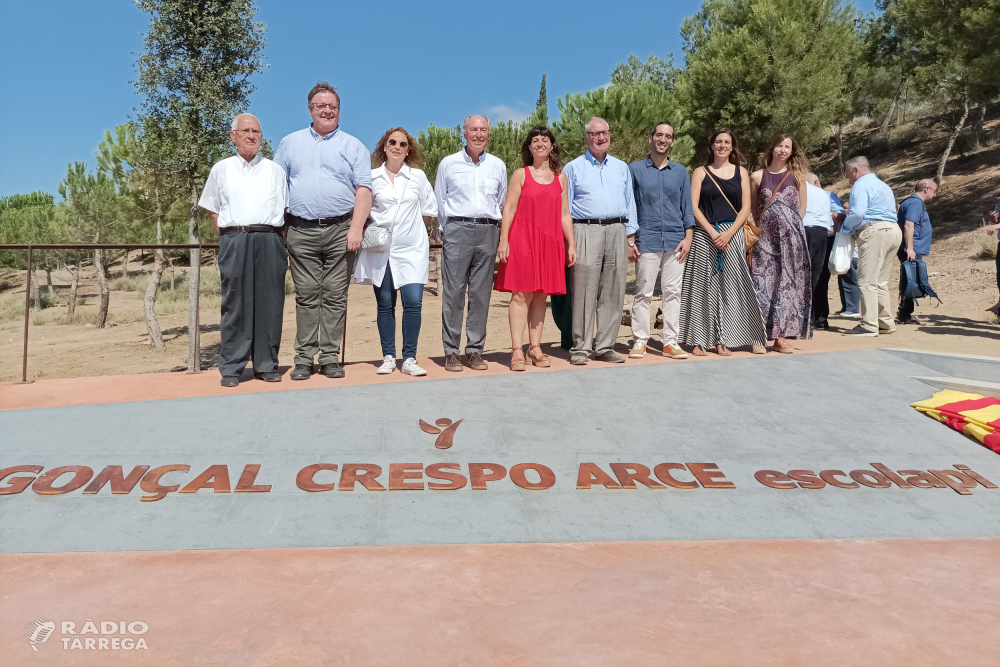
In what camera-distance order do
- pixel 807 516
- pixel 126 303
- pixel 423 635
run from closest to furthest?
pixel 423 635, pixel 807 516, pixel 126 303

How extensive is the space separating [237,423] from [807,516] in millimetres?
3073

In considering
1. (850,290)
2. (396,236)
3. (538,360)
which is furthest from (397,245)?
(850,290)

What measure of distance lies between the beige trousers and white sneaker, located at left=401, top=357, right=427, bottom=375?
4780 mm

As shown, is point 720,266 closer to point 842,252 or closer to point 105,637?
point 842,252

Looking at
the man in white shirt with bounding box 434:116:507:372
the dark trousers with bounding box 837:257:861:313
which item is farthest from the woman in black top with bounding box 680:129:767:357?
the dark trousers with bounding box 837:257:861:313

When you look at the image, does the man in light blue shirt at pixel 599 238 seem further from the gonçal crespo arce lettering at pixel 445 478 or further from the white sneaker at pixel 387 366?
the gonçal crespo arce lettering at pixel 445 478

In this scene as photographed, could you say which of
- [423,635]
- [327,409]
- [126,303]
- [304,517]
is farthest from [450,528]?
[126,303]

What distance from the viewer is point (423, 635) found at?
2.64m

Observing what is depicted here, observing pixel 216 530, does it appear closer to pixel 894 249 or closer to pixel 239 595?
pixel 239 595

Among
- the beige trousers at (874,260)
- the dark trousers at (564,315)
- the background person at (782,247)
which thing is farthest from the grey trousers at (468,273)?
the beige trousers at (874,260)

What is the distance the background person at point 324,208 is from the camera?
5.36 metres

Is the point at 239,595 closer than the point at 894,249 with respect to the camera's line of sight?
Yes

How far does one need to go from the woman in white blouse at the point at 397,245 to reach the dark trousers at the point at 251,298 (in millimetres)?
582

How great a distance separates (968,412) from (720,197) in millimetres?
2449
